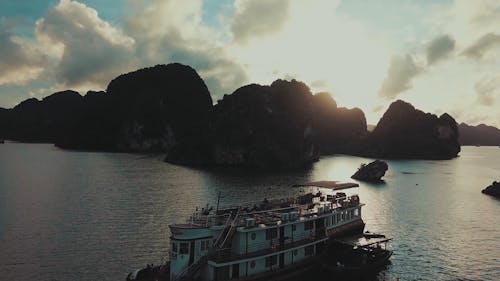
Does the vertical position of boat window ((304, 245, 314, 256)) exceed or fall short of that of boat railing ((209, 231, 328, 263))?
it falls short

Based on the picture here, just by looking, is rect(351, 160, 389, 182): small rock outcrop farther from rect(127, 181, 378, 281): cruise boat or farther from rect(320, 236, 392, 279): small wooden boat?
rect(127, 181, 378, 281): cruise boat

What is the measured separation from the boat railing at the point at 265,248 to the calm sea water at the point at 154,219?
11043 millimetres

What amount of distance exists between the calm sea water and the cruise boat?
10275 millimetres

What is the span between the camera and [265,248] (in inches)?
1567

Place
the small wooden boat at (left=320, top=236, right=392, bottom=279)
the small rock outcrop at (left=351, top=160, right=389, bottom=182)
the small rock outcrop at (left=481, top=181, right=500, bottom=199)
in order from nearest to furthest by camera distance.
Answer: the small wooden boat at (left=320, top=236, right=392, bottom=279)
the small rock outcrop at (left=481, top=181, right=500, bottom=199)
the small rock outcrop at (left=351, top=160, right=389, bottom=182)

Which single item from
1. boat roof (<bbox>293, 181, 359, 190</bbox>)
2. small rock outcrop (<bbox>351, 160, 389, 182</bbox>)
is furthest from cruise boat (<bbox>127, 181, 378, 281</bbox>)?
small rock outcrop (<bbox>351, 160, 389, 182</bbox>)

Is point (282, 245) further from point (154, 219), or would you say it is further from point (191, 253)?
point (154, 219)

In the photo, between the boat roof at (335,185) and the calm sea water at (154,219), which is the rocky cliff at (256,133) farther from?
the boat roof at (335,185)

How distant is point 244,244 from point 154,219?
113ft

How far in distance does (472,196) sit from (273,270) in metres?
87.4

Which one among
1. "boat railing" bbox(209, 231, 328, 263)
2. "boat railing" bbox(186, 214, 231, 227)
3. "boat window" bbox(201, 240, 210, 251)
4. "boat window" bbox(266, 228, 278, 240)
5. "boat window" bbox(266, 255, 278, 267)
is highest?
"boat railing" bbox(186, 214, 231, 227)

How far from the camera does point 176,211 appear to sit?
75.8m

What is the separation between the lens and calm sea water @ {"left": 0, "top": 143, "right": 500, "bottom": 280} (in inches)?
1877

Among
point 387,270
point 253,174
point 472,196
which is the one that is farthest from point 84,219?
point 472,196
